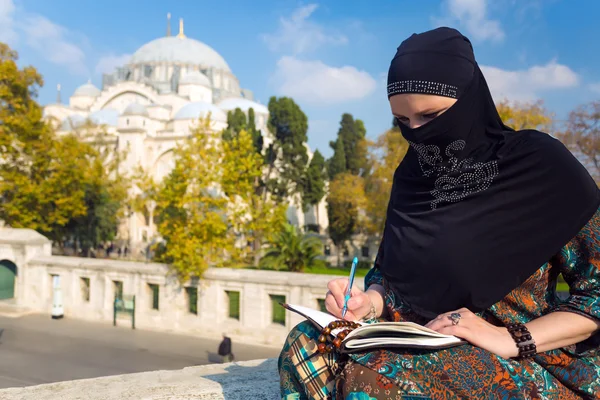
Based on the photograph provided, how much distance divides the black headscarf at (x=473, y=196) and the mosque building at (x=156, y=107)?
18043 mm

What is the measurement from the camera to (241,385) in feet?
8.81

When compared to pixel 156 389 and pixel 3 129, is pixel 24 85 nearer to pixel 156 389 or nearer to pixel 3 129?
pixel 3 129

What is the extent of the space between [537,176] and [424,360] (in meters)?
0.69

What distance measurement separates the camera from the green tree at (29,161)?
1828 centimetres

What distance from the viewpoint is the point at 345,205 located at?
26016 millimetres

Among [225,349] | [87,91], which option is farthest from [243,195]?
[87,91]

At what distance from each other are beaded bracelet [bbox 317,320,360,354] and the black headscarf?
1.05 ft

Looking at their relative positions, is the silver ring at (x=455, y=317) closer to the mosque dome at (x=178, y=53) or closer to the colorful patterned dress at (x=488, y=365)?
the colorful patterned dress at (x=488, y=365)

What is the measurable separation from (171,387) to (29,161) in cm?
1942

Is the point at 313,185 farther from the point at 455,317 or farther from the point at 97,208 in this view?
the point at 455,317

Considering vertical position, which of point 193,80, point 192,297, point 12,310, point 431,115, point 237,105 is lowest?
point 12,310

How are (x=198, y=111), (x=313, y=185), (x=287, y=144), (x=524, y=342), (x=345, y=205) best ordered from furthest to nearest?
(x=198, y=111) → (x=313, y=185) → (x=345, y=205) → (x=287, y=144) → (x=524, y=342)

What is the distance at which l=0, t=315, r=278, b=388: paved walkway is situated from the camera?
10.4 meters

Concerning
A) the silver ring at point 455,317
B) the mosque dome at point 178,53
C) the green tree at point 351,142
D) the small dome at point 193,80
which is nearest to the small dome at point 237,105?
the small dome at point 193,80
